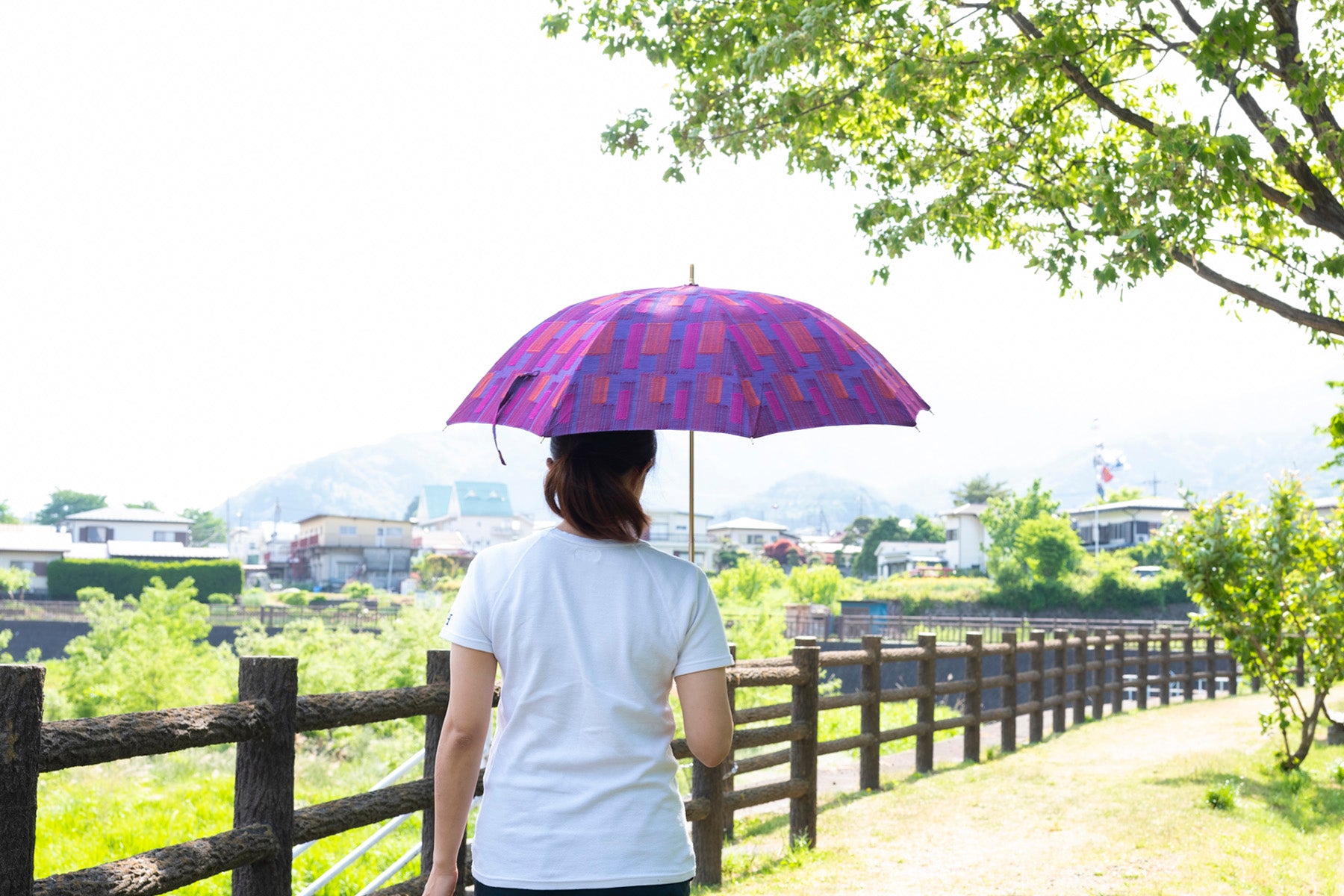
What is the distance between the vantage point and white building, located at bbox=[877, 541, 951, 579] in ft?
316

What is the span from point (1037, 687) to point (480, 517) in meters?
164

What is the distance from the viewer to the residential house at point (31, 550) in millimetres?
70438

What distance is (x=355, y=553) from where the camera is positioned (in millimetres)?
97812

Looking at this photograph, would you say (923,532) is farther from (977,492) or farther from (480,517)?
(480,517)

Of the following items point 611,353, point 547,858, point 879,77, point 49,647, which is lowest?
point 49,647

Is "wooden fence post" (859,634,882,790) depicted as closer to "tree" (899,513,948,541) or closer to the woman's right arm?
the woman's right arm

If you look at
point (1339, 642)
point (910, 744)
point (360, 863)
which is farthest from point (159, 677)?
point (1339, 642)

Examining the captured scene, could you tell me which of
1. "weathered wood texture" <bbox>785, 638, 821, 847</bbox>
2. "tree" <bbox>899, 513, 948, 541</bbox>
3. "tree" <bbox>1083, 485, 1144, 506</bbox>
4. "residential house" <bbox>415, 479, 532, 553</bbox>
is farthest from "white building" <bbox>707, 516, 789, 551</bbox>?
"weathered wood texture" <bbox>785, 638, 821, 847</bbox>

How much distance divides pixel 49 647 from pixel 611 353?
49.8 metres

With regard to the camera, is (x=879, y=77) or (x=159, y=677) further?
(x=159, y=677)

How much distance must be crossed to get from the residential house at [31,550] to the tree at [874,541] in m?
65.1

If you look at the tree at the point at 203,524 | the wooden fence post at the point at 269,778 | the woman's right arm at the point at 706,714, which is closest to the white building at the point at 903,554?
the wooden fence post at the point at 269,778

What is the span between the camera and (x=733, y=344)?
107 inches

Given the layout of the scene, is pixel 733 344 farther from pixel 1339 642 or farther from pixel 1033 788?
pixel 1339 642
